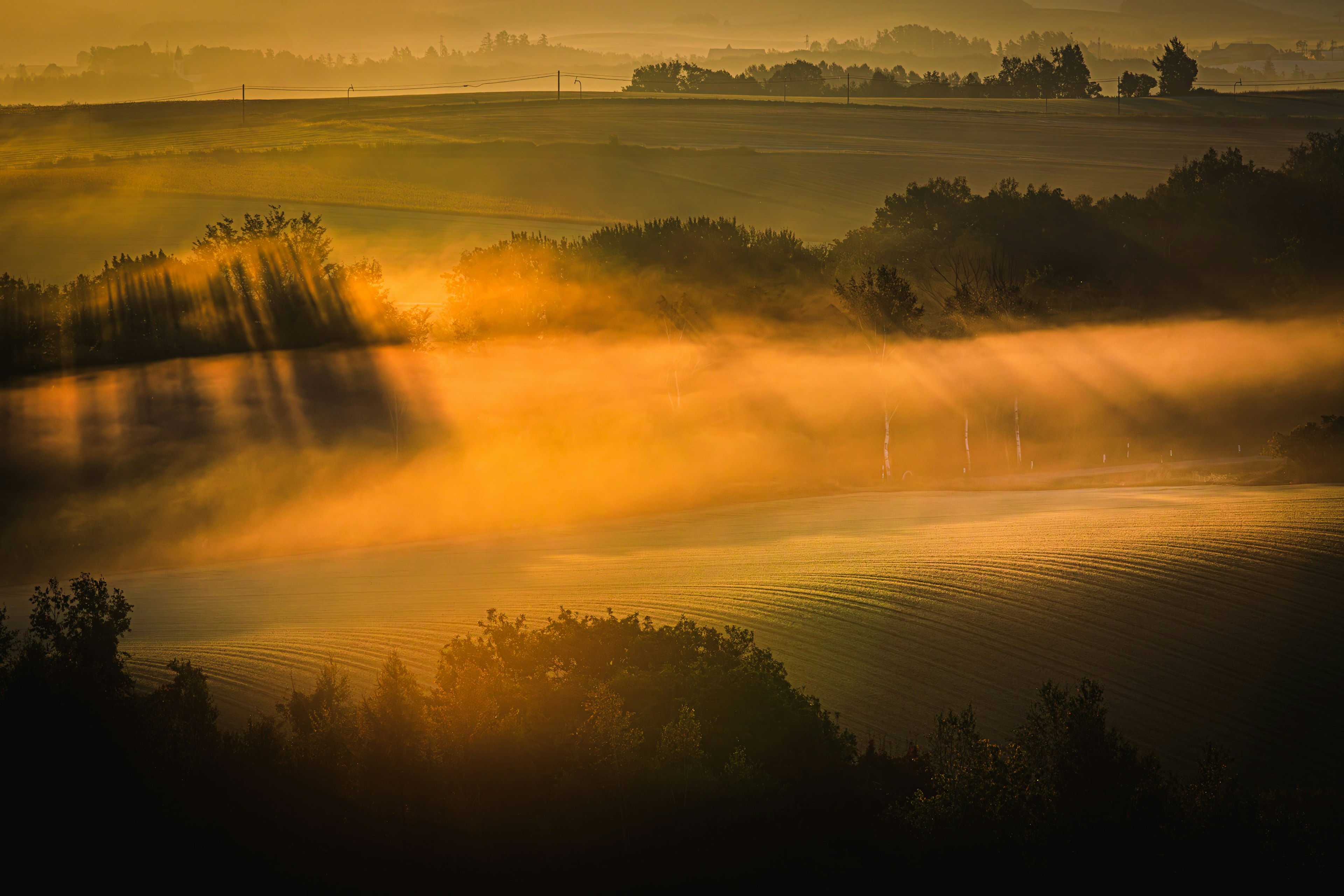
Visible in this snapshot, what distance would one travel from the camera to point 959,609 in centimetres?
1997

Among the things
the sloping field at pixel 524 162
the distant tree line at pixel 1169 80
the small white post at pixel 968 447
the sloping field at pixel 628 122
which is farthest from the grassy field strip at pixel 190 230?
the distant tree line at pixel 1169 80

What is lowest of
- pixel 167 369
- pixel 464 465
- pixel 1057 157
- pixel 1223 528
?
pixel 1223 528

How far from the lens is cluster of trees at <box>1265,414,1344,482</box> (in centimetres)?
3109

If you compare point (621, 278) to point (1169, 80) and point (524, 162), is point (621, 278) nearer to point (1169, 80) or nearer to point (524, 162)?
point (524, 162)

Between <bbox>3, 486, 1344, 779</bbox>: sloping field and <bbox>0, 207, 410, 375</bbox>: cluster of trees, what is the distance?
16.7m

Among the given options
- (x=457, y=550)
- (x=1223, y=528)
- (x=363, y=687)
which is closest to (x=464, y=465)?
(x=457, y=550)

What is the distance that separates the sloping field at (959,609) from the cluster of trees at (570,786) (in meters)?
2.14

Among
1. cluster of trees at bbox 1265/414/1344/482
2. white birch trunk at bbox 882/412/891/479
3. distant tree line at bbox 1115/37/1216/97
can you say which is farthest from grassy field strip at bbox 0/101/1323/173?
cluster of trees at bbox 1265/414/1344/482

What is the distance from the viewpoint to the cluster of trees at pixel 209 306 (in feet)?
137

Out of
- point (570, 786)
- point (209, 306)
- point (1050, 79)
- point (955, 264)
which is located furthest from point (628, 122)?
point (570, 786)

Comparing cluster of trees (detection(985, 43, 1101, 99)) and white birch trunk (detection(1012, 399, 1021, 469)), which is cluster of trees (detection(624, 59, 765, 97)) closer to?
cluster of trees (detection(985, 43, 1101, 99))

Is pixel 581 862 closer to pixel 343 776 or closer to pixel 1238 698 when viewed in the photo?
pixel 343 776

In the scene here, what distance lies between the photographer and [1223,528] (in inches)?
893

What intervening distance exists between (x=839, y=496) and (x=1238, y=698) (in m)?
20.5
